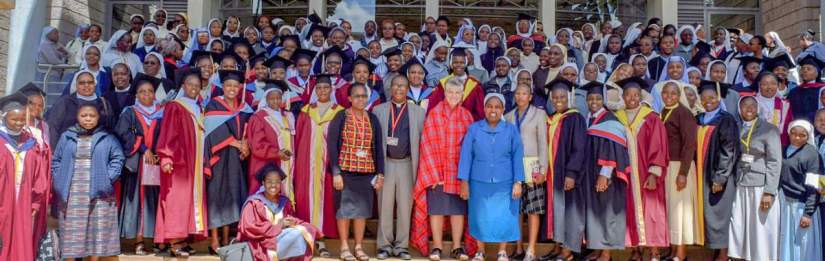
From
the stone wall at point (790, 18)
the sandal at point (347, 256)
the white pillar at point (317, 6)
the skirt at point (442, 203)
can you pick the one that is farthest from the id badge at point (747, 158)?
the white pillar at point (317, 6)

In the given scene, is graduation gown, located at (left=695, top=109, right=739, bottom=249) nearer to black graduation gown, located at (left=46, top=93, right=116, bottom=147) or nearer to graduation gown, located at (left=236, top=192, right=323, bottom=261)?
graduation gown, located at (left=236, top=192, right=323, bottom=261)

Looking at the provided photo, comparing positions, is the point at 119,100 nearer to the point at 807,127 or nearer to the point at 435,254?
the point at 435,254

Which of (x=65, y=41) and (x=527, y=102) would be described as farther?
(x=65, y=41)

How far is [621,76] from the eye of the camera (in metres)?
7.93

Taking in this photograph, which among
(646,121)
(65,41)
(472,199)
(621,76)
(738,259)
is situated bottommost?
(738,259)

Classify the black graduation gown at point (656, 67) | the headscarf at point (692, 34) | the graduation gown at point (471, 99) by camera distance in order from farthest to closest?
the headscarf at point (692, 34) → the black graduation gown at point (656, 67) → the graduation gown at point (471, 99)

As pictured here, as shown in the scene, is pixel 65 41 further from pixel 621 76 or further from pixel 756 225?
pixel 756 225

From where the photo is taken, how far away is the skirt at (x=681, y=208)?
636 centimetres

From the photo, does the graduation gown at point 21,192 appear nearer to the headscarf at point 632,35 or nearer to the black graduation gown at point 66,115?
the black graduation gown at point 66,115

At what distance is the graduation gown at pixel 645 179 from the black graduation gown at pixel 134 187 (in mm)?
4270

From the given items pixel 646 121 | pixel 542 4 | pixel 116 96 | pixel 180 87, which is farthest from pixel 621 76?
pixel 542 4

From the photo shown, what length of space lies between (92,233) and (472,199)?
10.5ft

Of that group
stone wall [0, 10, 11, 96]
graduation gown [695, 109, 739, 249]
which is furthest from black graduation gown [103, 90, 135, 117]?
stone wall [0, 10, 11, 96]

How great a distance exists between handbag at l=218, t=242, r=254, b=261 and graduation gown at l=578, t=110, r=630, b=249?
293 centimetres
